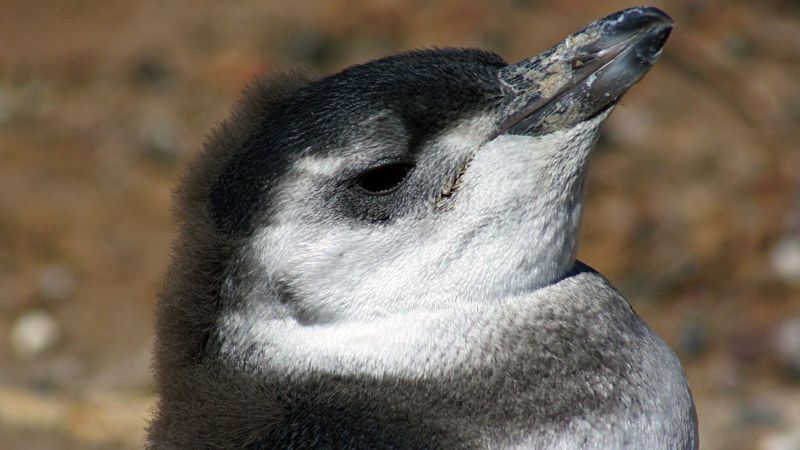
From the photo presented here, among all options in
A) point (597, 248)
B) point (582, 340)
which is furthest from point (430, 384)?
point (597, 248)

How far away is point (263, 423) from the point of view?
246 centimetres

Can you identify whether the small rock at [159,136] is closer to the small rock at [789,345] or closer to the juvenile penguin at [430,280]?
the small rock at [789,345]

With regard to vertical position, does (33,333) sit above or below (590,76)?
above

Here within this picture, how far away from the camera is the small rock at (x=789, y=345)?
561 cm

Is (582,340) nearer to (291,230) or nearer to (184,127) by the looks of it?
(291,230)

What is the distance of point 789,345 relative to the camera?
18.6ft

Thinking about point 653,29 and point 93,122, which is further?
point 93,122

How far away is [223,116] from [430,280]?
15.7 feet

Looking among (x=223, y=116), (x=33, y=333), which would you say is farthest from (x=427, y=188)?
(x=223, y=116)

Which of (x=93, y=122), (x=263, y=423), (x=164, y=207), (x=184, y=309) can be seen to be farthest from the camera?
(x=93, y=122)

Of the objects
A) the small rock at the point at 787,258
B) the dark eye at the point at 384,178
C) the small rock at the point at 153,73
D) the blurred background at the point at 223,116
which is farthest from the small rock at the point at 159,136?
the dark eye at the point at 384,178

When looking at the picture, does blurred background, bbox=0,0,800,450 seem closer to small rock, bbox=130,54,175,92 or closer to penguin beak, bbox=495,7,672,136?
small rock, bbox=130,54,175,92

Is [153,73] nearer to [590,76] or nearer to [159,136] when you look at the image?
[159,136]

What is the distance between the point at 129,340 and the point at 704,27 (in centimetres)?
423
